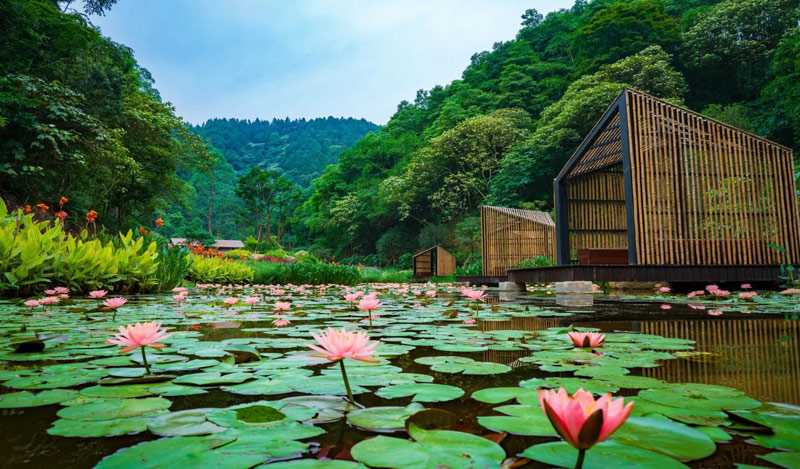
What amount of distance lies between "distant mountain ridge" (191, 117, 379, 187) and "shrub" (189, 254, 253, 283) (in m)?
43.6

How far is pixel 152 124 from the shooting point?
1295cm

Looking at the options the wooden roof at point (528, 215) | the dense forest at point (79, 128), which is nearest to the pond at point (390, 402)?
the dense forest at point (79, 128)

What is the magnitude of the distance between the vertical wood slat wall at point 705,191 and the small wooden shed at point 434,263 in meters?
10.6

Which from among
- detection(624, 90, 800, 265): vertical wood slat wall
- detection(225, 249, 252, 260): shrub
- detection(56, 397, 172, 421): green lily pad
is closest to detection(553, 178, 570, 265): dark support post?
detection(624, 90, 800, 265): vertical wood slat wall

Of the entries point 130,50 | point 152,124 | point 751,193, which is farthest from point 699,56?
point 130,50

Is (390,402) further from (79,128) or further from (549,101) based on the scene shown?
(549,101)

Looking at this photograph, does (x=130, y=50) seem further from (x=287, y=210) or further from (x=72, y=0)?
(x=287, y=210)

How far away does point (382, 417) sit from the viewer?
2.25ft

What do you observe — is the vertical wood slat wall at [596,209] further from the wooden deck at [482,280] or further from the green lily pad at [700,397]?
the green lily pad at [700,397]

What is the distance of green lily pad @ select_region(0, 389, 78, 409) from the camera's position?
761mm

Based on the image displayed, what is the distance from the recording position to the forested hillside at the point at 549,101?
52.2ft

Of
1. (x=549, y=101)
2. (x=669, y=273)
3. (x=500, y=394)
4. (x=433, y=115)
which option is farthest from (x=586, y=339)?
(x=433, y=115)

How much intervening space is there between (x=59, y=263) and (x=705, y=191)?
21.4ft

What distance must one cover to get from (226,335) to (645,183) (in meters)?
4.47
